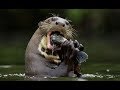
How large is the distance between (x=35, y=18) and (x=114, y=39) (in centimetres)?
155

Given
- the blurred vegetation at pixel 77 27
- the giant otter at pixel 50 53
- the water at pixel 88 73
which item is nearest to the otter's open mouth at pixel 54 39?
the giant otter at pixel 50 53

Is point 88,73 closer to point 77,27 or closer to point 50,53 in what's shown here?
point 50,53

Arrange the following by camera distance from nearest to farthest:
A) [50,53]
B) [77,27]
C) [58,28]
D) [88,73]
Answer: [58,28], [50,53], [88,73], [77,27]

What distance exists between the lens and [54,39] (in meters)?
7.48

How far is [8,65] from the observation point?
9.37m

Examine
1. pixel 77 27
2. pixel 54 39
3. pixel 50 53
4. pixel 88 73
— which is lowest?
pixel 88 73

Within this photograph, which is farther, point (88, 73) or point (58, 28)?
point (88, 73)

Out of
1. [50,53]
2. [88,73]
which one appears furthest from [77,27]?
[50,53]

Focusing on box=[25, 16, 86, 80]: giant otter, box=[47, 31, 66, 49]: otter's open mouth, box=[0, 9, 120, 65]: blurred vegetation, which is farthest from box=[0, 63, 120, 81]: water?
box=[0, 9, 120, 65]: blurred vegetation

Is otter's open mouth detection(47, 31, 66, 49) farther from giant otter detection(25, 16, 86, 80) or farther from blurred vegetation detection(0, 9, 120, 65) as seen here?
blurred vegetation detection(0, 9, 120, 65)

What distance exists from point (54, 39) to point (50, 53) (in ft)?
0.55

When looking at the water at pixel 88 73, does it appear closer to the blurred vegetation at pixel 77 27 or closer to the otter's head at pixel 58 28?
the otter's head at pixel 58 28

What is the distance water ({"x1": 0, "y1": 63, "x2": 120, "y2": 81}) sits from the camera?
726 cm
